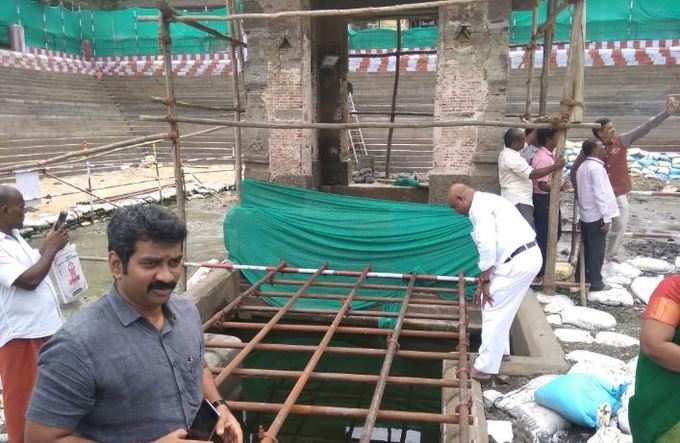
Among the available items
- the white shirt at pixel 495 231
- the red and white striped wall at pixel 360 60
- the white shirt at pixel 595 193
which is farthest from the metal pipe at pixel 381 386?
the red and white striped wall at pixel 360 60

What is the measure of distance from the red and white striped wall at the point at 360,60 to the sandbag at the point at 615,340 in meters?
13.0

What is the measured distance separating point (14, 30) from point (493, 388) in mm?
24598

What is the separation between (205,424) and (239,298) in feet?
12.1

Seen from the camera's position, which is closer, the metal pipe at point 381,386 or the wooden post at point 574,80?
the metal pipe at point 381,386

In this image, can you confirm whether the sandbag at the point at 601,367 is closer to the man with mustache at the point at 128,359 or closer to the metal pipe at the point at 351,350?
the metal pipe at the point at 351,350

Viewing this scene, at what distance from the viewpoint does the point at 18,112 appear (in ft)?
59.7

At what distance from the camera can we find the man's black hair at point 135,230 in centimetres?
163

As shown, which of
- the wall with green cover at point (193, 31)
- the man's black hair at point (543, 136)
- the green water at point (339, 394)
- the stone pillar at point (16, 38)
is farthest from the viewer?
the stone pillar at point (16, 38)

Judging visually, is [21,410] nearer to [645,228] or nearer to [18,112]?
[645,228]

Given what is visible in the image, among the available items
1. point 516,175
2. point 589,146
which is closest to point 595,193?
point 589,146

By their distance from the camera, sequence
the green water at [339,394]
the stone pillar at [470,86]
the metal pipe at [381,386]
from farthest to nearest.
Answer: the stone pillar at [470,86] → the green water at [339,394] → the metal pipe at [381,386]

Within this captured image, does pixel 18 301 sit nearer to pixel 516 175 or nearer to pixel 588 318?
pixel 588 318

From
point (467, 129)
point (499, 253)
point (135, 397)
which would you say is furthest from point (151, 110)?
point (135, 397)

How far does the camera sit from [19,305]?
9.67 ft
